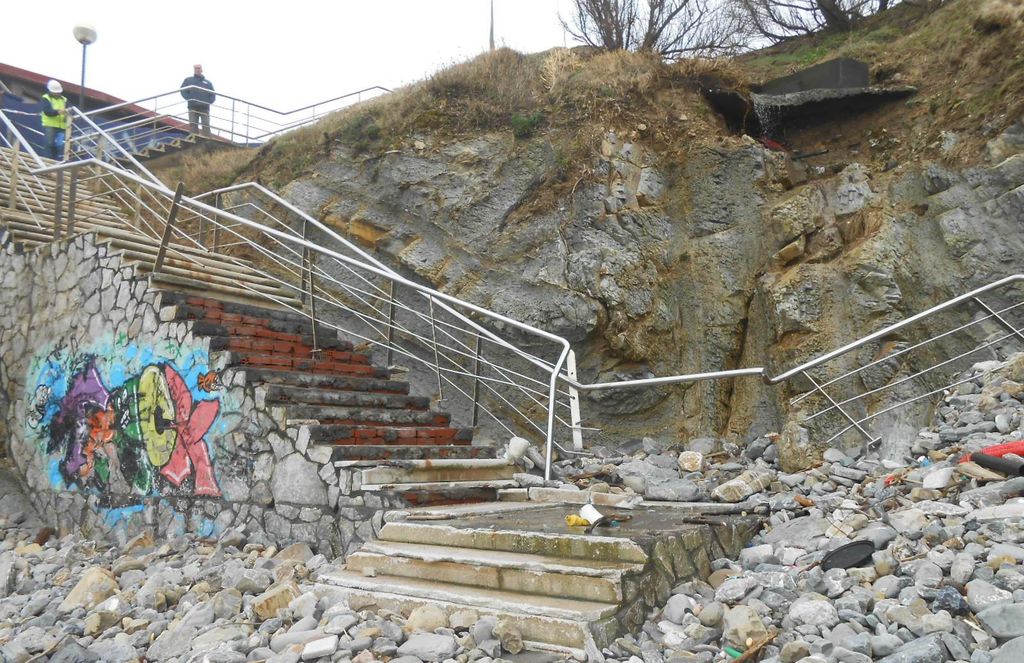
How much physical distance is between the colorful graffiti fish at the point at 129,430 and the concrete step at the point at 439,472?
146cm

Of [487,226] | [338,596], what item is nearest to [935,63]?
[487,226]

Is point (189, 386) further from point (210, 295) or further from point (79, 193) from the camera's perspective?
point (79, 193)

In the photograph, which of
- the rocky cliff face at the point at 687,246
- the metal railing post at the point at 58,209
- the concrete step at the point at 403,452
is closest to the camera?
the concrete step at the point at 403,452

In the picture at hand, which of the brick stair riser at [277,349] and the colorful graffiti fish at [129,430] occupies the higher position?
the brick stair riser at [277,349]

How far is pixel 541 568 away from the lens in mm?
3287

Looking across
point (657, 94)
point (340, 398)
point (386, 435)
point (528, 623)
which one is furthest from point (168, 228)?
point (657, 94)

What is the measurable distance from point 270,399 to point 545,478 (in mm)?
1977

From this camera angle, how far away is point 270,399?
5301 millimetres

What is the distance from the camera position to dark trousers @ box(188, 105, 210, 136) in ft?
45.9

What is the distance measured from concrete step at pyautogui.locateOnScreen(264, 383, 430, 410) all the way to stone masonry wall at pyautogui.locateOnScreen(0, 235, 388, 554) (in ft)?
0.46

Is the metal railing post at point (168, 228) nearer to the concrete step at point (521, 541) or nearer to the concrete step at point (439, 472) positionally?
the concrete step at point (439, 472)

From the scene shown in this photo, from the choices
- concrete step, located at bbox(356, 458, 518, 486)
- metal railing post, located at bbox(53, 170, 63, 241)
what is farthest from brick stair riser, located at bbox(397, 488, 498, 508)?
metal railing post, located at bbox(53, 170, 63, 241)

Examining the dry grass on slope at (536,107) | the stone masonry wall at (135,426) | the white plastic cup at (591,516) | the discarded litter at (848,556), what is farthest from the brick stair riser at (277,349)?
the discarded litter at (848,556)

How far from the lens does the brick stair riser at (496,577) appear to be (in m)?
3.08
